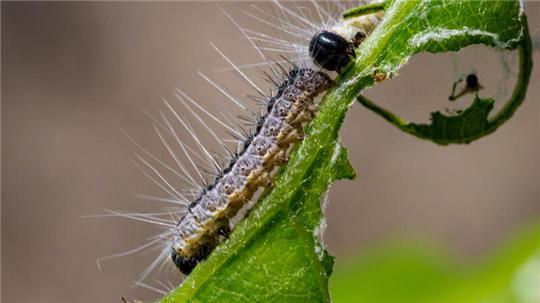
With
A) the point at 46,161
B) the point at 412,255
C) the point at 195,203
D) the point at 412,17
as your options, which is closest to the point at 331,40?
the point at 412,17

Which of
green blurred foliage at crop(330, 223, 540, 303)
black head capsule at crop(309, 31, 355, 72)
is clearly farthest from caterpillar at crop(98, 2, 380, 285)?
green blurred foliage at crop(330, 223, 540, 303)

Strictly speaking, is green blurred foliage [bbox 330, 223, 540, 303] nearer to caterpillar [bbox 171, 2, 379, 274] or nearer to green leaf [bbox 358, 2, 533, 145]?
green leaf [bbox 358, 2, 533, 145]

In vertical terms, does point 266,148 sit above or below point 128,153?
above

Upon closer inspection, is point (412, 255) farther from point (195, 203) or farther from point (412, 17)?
point (412, 17)

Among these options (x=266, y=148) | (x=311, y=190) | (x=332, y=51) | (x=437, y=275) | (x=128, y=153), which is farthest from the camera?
(x=128, y=153)

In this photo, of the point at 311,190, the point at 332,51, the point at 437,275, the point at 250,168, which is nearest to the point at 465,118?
the point at 332,51

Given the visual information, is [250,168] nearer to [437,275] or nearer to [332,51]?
[332,51]
